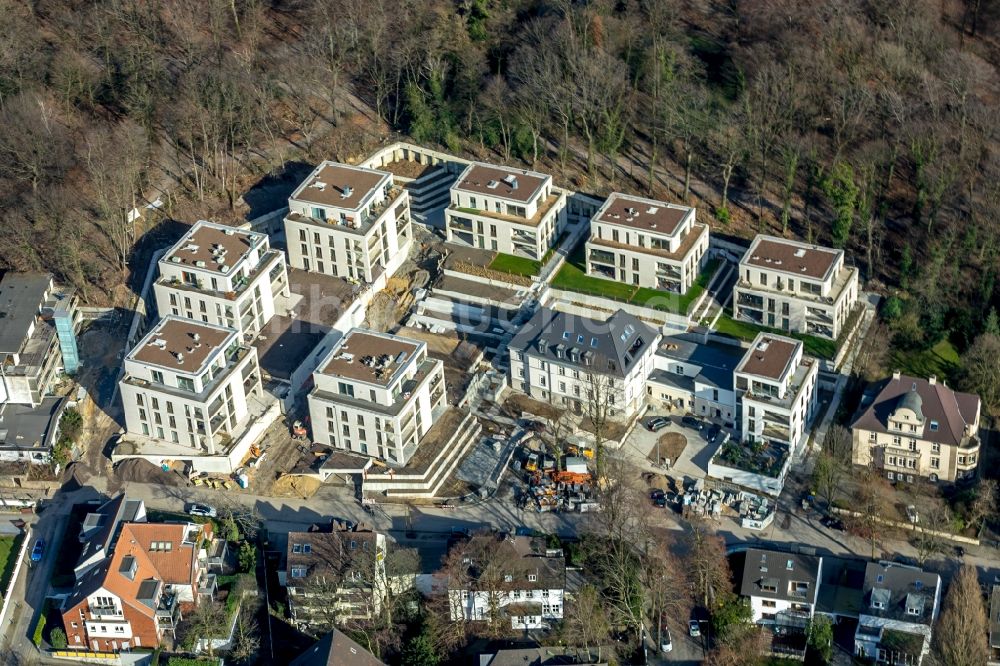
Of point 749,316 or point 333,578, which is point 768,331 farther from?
point 333,578

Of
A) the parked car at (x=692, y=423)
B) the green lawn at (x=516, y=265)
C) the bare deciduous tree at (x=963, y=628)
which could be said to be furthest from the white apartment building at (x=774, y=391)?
the green lawn at (x=516, y=265)

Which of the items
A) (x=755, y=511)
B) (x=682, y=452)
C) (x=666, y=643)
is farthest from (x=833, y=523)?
(x=666, y=643)

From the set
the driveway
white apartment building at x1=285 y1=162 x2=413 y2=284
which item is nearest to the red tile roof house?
white apartment building at x1=285 y1=162 x2=413 y2=284

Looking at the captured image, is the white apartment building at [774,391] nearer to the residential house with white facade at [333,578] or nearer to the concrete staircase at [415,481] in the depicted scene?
the concrete staircase at [415,481]

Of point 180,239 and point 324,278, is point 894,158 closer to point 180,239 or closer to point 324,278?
point 324,278

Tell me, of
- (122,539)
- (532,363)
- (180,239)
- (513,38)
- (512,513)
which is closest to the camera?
(122,539)


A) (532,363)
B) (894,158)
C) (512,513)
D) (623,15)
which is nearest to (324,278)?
(532,363)
